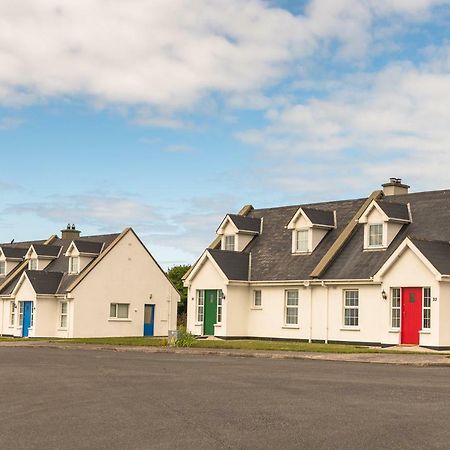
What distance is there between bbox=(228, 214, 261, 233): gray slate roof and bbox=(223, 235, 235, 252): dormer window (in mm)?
966

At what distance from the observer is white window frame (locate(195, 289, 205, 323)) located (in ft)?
149

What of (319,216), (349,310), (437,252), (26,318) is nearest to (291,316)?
(349,310)

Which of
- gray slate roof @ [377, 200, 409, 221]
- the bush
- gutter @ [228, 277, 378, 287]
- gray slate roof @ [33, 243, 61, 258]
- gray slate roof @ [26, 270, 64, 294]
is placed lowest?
the bush

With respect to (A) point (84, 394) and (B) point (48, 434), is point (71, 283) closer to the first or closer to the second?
(A) point (84, 394)

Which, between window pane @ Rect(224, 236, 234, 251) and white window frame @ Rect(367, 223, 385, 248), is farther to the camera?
window pane @ Rect(224, 236, 234, 251)

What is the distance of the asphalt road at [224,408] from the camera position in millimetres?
10727

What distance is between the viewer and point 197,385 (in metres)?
17.7

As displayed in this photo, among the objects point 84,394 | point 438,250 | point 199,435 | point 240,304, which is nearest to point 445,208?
point 438,250

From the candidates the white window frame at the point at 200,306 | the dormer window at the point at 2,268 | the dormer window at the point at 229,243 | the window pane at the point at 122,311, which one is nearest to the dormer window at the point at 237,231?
the dormer window at the point at 229,243

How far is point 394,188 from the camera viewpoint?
4341 centimetres

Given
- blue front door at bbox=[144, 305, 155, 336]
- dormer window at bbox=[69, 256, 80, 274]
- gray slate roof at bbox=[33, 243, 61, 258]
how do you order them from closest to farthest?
dormer window at bbox=[69, 256, 80, 274] → blue front door at bbox=[144, 305, 155, 336] → gray slate roof at bbox=[33, 243, 61, 258]

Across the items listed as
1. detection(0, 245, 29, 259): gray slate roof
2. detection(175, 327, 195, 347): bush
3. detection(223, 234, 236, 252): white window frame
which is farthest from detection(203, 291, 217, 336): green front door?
detection(0, 245, 29, 259): gray slate roof

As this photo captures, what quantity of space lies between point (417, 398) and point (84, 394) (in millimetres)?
6323

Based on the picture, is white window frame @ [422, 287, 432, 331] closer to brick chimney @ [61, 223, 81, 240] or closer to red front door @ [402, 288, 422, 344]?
red front door @ [402, 288, 422, 344]
